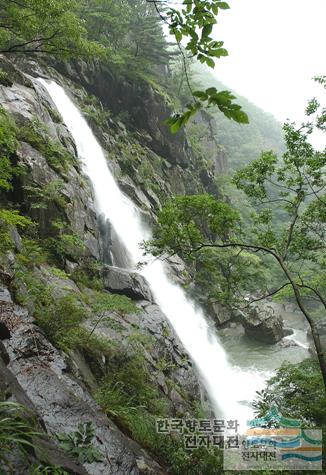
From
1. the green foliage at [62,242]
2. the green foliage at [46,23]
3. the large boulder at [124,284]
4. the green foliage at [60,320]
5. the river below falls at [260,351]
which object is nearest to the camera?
the green foliage at [60,320]

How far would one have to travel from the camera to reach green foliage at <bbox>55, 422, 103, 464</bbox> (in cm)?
339

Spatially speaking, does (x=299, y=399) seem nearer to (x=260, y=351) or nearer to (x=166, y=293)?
(x=166, y=293)

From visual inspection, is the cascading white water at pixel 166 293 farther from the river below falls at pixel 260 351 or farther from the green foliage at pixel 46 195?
the green foliage at pixel 46 195

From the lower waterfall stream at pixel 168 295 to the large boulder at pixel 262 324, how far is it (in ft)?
11.2

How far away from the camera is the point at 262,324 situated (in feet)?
72.9

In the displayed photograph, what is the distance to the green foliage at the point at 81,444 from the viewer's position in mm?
3387

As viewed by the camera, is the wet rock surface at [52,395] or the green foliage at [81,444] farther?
the wet rock surface at [52,395]

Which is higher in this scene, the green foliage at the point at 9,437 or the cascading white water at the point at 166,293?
the cascading white water at the point at 166,293

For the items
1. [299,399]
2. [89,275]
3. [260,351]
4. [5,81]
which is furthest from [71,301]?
[260,351]

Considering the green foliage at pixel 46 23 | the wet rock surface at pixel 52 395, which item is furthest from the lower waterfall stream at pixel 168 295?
the wet rock surface at pixel 52 395

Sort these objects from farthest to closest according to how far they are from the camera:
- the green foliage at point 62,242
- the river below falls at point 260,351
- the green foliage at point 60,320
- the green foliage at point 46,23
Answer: the river below falls at point 260,351 < the green foliage at point 62,242 < the green foliage at point 46,23 < the green foliage at point 60,320

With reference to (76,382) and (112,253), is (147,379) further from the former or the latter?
(112,253)

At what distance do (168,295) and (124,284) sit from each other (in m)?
5.17

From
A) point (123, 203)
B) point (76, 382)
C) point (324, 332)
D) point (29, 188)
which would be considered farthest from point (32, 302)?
point (324, 332)
